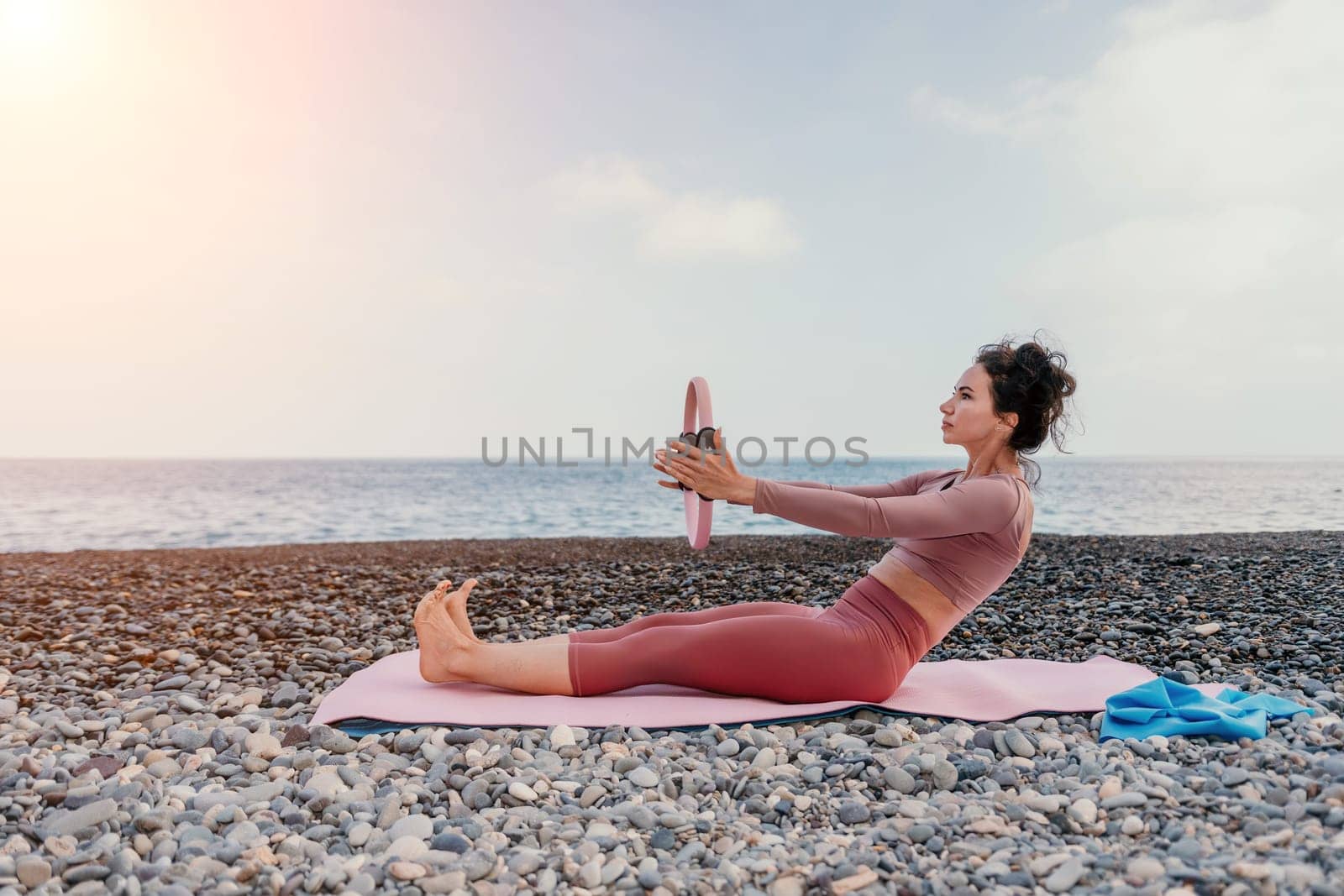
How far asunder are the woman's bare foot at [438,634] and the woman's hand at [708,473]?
1.46 metres

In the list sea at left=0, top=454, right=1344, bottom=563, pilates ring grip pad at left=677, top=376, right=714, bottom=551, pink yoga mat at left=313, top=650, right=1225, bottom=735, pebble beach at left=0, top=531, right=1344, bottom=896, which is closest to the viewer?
pebble beach at left=0, top=531, right=1344, bottom=896

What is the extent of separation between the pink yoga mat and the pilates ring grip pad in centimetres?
86

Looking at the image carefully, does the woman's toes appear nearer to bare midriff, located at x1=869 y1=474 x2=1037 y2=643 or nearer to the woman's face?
bare midriff, located at x1=869 y1=474 x2=1037 y2=643

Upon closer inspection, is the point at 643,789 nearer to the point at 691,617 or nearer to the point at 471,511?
the point at 691,617

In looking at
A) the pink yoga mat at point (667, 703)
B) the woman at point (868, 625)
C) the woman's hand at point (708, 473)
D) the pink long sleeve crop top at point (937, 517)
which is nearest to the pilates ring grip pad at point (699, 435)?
the woman's hand at point (708, 473)

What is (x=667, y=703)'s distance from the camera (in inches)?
164

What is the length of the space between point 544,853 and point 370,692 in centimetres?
198

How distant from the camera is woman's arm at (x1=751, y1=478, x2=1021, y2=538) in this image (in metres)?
3.32

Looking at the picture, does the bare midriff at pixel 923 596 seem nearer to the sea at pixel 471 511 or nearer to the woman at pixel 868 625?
the woman at pixel 868 625

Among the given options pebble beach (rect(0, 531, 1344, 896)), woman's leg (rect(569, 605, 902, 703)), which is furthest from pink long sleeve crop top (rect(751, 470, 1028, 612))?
pebble beach (rect(0, 531, 1344, 896))

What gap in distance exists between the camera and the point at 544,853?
8.84 feet

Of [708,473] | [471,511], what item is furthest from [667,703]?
[471,511]

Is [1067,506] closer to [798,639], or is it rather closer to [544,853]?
[798,639]

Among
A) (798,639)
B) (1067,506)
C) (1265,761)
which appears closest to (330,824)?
(798,639)
